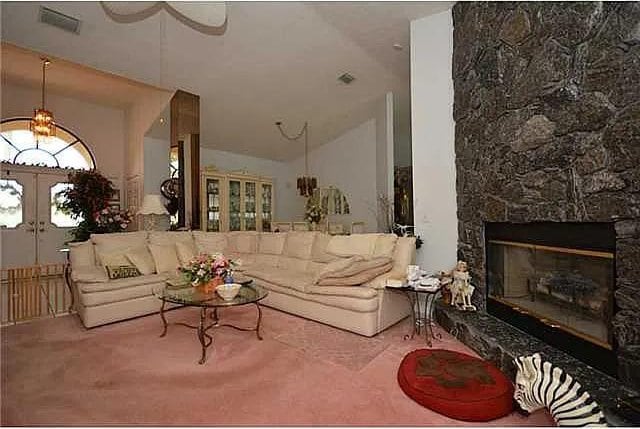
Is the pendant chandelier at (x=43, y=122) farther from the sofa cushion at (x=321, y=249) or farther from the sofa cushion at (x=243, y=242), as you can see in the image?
the sofa cushion at (x=321, y=249)

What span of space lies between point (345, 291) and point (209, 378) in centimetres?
141

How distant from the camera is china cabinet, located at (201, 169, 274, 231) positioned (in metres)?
6.50

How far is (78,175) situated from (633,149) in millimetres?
6680

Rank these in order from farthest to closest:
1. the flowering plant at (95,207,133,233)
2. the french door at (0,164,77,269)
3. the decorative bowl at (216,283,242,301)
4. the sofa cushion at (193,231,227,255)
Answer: the french door at (0,164,77,269), the flowering plant at (95,207,133,233), the sofa cushion at (193,231,227,255), the decorative bowl at (216,283,242,301)

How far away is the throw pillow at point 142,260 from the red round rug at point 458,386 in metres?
3.08

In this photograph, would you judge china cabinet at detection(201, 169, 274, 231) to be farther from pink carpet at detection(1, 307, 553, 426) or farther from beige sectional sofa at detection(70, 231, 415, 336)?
pink carpet at detection(1, 307, 553, 426)

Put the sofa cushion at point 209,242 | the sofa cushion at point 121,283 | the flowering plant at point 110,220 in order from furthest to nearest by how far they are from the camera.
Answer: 1. the flowering plant at point 110,220
2. the sofa cushion at point 209,242
3. the sofa cushion at point 121,283

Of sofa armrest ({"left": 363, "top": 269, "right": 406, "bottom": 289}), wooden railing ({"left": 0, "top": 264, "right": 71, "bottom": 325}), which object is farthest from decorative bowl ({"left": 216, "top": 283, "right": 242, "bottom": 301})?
wooden railing ({"left": 0, "top": 264, "right": 71, "bottom": 325})

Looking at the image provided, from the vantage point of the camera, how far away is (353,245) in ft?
12.8

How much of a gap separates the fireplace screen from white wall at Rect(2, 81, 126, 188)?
7.29 meters

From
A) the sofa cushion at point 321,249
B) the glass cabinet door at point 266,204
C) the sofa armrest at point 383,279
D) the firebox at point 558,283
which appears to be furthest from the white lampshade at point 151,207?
the firebox at point 558,283

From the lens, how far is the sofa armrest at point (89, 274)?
3.31m

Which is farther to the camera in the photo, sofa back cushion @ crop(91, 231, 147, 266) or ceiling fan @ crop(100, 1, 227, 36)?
sofa back cushion @ crop(91, 231, 147, 266)

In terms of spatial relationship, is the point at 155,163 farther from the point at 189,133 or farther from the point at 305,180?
the point at 305,180
